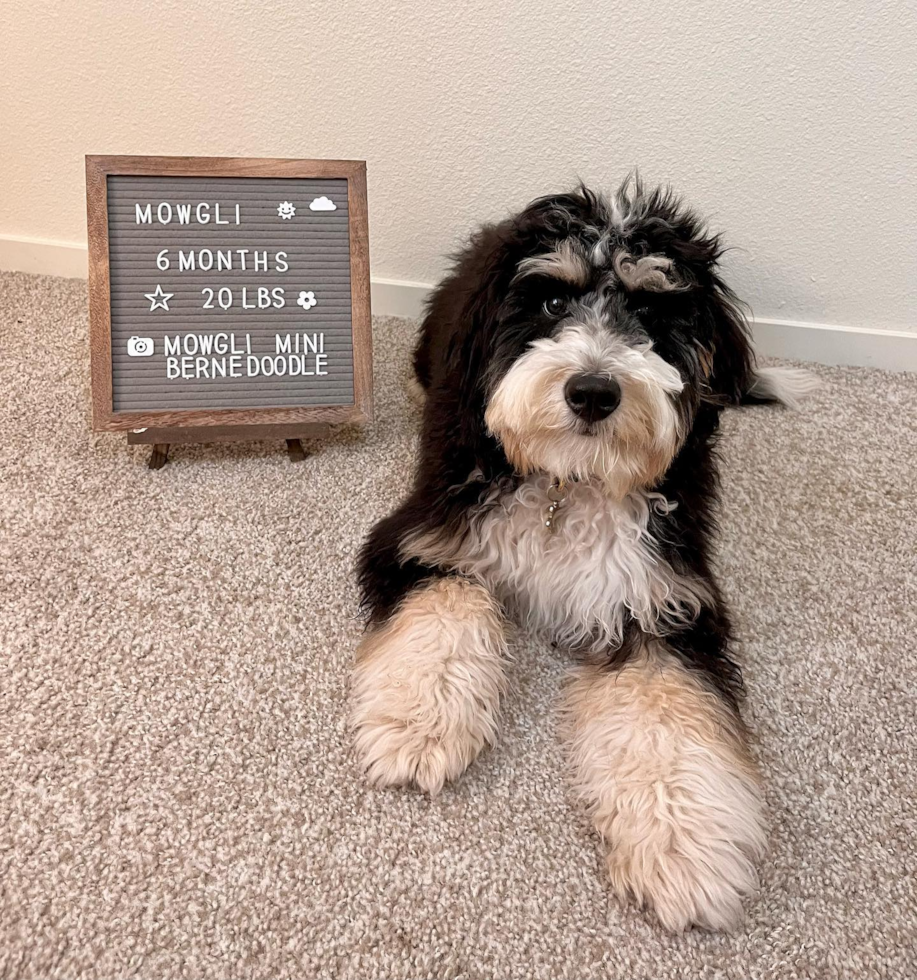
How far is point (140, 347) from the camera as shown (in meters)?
1.46

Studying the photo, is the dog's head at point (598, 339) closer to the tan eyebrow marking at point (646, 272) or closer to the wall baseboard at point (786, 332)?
the tan eyebrow marking at point (646, 272)

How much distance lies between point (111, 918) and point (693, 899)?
63 centimetres

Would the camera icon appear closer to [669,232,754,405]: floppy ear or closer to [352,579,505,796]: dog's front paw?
[352,579,505,796]: dog's front paw

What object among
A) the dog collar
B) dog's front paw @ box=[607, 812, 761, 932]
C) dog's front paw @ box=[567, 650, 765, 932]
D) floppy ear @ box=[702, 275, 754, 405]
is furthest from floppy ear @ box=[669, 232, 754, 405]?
dog's front paw @ box=[607, 812, 761, 932]

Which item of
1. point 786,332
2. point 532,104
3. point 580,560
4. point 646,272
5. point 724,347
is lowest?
point 580,560

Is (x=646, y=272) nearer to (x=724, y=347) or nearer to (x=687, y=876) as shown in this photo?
(x=724, y=347)

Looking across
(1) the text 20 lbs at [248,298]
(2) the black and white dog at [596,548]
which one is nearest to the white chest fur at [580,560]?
(2) the black and white dog at [596,548]

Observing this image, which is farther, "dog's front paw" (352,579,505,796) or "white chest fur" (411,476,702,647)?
"white chest fur" (411,476,702,647)

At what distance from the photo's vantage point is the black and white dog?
3.02ft

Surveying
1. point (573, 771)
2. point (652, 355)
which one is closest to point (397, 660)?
point (573, 771)

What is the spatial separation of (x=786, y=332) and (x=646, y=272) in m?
1.35

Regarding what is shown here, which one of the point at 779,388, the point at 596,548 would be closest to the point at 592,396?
the point at 596,548

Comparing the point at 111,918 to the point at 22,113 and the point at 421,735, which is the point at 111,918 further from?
the point at 22,113

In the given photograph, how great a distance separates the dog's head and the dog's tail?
2.85 ft
